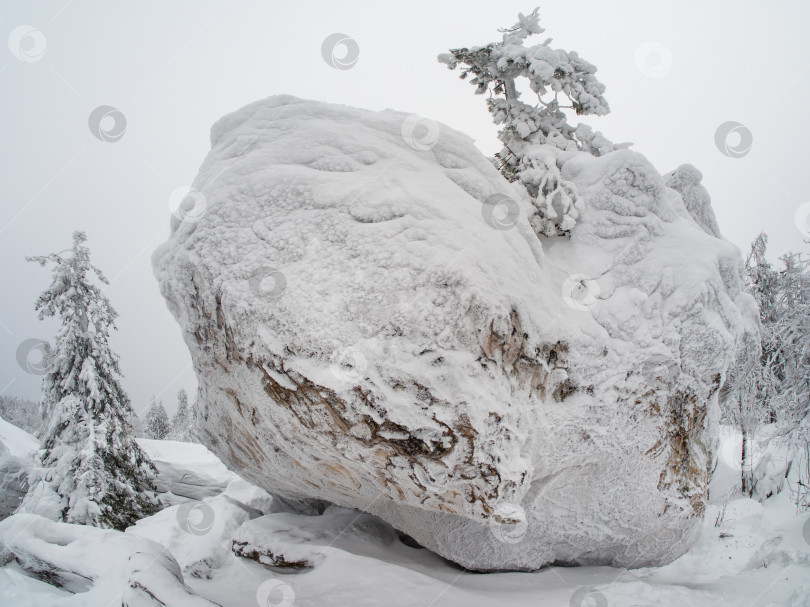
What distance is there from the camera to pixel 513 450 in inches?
176

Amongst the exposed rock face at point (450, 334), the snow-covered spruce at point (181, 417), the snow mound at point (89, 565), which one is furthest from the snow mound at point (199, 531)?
the snow-covered spruce at point (181, 417)

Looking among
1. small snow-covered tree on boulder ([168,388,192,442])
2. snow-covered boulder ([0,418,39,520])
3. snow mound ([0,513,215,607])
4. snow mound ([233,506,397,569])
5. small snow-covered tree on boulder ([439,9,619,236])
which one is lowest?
small snow-covered tree on boulder ([168,388,192,442])

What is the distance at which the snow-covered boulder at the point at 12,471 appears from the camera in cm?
1391

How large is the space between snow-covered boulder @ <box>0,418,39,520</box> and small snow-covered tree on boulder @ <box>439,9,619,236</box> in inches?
624

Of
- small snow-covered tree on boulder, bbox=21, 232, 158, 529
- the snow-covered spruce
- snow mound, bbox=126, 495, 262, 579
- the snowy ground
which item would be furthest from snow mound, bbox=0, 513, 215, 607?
the snow-covered spruce

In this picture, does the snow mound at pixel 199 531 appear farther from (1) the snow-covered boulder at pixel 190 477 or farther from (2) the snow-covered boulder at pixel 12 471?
(2) the snow-covered boulder at pixel 12 471

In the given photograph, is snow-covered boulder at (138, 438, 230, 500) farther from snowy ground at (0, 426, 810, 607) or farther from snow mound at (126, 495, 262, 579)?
snowy ground at (0, 426, 810, 607)

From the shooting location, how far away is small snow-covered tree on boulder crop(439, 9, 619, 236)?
768cm

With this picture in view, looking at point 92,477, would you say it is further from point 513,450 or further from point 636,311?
point 636,311

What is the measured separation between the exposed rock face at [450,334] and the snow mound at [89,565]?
5.36 ft

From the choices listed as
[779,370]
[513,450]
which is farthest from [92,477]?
[779,370]

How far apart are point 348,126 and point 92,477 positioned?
35.3ft

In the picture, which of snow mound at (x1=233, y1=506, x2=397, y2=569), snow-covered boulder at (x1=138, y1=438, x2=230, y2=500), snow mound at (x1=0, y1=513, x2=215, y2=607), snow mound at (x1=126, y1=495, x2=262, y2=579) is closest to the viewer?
snow mound at (x1=0, y1=513, x2=215, y2=607)

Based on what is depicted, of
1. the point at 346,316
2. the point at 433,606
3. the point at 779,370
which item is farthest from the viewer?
the point at 779,370
